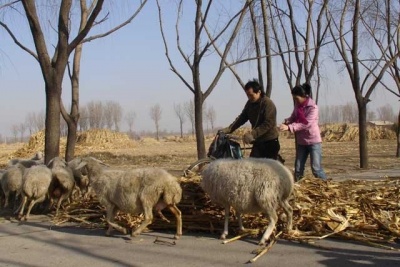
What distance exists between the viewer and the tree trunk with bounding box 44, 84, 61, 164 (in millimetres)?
10812

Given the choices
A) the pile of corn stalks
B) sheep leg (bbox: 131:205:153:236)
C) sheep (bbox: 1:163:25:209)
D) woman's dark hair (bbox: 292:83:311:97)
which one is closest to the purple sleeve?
woman's dark hair (bbox: 292:83:311:97)

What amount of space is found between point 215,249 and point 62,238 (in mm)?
2305

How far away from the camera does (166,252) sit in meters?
6.38

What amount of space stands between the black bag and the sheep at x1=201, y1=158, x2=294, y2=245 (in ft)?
5.50

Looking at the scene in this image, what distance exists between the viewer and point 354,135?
5634 cm

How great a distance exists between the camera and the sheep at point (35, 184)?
8.40 metres

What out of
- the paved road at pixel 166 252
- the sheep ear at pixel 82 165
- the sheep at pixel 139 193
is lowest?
the paved road at pixel 166 252

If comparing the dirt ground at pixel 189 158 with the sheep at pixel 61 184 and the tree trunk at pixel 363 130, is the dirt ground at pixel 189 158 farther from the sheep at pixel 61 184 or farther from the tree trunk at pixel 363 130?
the sheep at pixel 61 184

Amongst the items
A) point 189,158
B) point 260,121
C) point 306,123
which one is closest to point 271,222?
point 260,121

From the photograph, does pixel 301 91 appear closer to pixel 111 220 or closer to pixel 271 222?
pixel 271 222

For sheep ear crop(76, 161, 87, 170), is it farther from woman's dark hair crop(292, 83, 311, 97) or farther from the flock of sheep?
woman's dark hair crop(292, 83, 311, 97)

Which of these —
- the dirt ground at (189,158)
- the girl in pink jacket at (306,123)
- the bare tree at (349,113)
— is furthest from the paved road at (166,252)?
the bare tree at (349,113)

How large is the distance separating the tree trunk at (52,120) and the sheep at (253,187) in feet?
16.7

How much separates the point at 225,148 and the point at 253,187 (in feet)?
7.22
